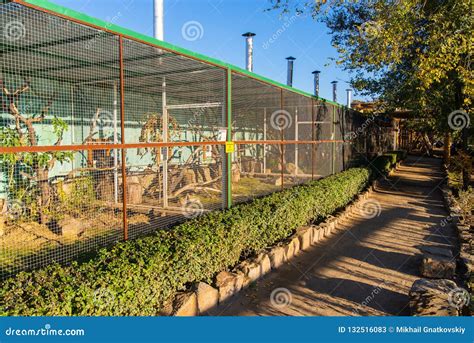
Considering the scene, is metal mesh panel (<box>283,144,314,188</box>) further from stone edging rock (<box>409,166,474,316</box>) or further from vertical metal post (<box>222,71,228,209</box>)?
vertical metal post (<box>222,71,228,209</box>)

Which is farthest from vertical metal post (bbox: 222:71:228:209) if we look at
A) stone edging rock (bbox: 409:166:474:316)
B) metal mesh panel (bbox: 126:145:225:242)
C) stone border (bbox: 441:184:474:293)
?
stone border (bbox: 441:184:474:293)

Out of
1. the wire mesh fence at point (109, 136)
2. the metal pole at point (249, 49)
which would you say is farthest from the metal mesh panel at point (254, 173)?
the metal pole at point (249, 49)

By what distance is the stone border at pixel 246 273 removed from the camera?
11.5 feet

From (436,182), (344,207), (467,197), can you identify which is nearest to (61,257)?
(344,207)

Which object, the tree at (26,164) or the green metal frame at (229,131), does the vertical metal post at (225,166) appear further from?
the tree at (26,164)

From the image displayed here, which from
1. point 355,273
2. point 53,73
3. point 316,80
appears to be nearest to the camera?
point 355,273

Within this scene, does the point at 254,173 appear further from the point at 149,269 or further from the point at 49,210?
the point at 149,269

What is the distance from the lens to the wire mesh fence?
170 inches

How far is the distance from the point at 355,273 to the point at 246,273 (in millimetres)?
1675

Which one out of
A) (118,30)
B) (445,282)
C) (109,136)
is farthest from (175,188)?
(445,282)

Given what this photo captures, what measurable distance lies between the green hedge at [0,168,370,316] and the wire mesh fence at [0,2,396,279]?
0.60 meters

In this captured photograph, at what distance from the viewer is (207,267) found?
4090mm

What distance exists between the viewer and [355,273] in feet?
16.9

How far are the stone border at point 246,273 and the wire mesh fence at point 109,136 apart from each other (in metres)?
1.06
